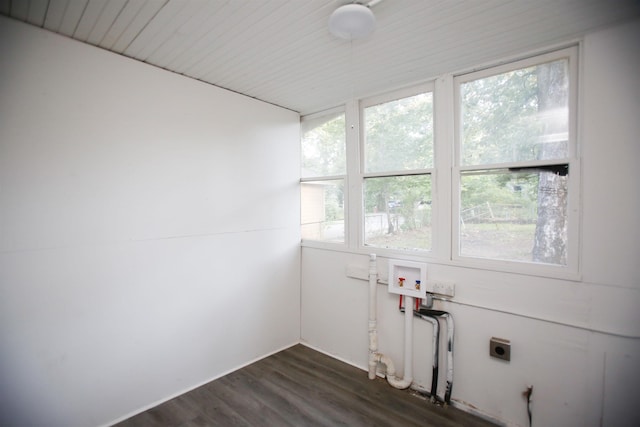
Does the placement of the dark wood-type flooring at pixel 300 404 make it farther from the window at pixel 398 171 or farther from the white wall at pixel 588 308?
the window at pixel 398 171

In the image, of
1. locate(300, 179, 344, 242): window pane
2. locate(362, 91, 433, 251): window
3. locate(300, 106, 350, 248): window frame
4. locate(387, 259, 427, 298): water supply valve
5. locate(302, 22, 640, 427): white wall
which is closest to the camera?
locate(302, 22, 640, 427): white wall

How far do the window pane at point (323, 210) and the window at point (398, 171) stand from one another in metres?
0.32

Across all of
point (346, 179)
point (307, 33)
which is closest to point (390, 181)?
point (346, 179)

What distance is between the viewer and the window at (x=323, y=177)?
118 inches

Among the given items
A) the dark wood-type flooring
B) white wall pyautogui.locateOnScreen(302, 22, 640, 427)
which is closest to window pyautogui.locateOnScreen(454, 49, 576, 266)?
white wall pyautogui.locateOnScreen(302, 22, 640, 427)

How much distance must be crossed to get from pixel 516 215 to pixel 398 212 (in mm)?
892

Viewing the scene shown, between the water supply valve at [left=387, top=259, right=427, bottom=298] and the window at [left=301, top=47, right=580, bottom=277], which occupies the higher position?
the window at [left=301, top=47, right=580, bottom=277]

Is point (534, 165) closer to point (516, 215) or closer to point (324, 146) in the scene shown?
point (516, 215)

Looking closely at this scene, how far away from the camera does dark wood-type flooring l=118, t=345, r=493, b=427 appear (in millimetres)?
2029

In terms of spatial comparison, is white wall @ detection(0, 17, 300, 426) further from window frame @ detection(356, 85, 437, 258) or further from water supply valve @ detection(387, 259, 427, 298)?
water supply valve @ detection(387, 259, 427, 298)

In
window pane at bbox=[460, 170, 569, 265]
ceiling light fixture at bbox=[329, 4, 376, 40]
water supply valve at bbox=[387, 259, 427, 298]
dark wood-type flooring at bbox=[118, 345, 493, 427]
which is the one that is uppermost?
ceiling light fixture at bbox=[329, 4, 376, 40]

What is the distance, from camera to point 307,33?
174cm

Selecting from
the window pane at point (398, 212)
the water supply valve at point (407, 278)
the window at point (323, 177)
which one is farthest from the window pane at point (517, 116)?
the window at point (323, 177)


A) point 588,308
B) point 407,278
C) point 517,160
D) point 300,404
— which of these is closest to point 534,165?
point 517,160
